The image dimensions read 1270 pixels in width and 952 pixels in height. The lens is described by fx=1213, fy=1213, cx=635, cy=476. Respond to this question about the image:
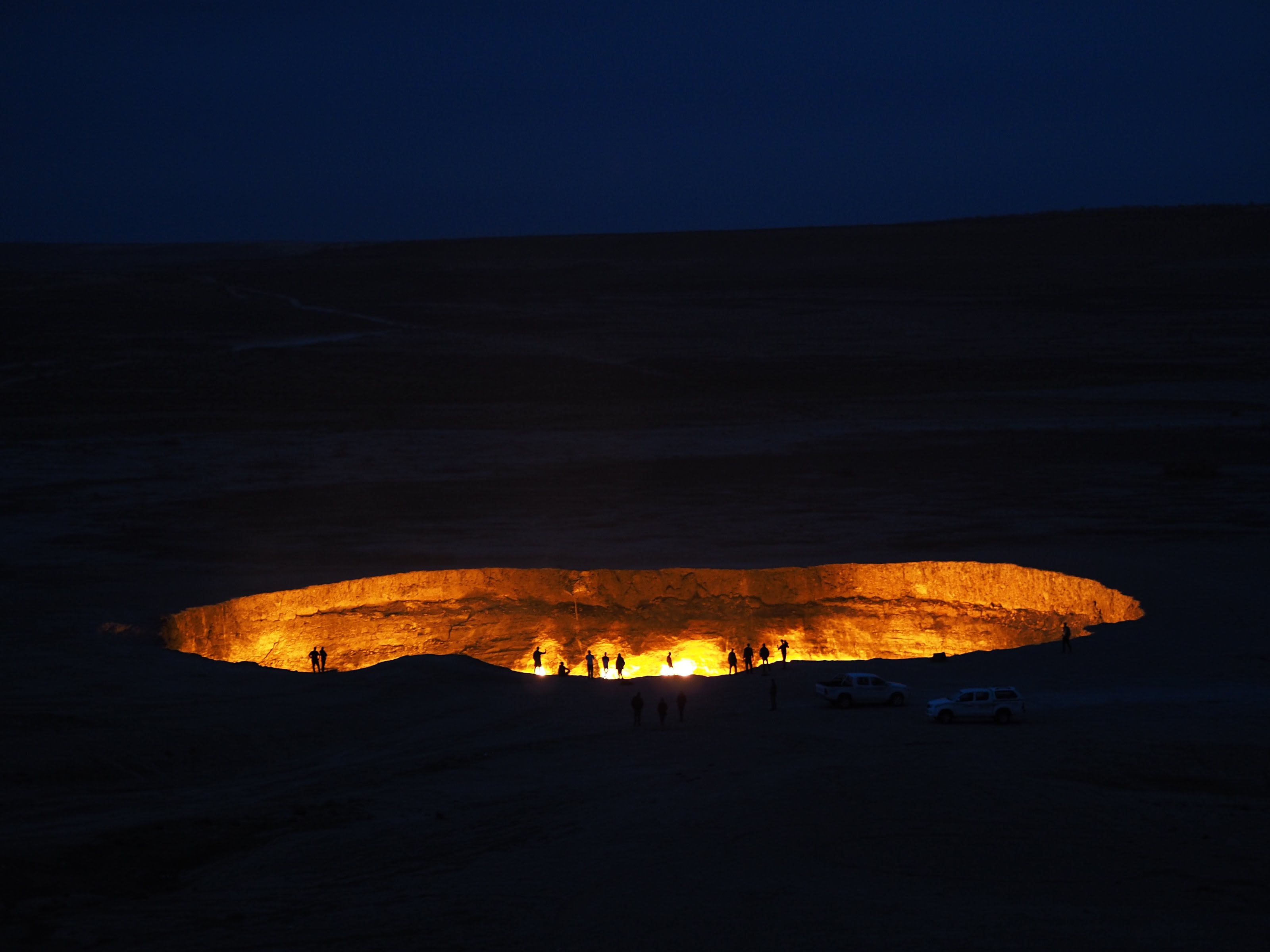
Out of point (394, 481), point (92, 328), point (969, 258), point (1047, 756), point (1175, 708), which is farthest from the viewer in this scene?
point (969, 258)

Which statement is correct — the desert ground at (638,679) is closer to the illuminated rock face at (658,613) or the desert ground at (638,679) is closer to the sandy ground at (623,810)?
the sandy ground at (623,810)

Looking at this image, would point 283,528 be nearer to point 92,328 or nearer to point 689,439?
point 689,439

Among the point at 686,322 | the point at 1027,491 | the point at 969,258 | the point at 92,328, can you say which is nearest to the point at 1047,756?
the point at 1027,491

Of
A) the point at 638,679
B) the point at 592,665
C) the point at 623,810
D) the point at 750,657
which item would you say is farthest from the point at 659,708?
the point at 592,665

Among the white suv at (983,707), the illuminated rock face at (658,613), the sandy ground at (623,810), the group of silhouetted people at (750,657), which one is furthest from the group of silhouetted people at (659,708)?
the illuminated rock face at (658,613)

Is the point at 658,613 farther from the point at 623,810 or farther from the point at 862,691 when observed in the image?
the point at 623,810

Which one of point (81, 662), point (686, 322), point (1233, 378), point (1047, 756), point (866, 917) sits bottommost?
point (866, 917)
